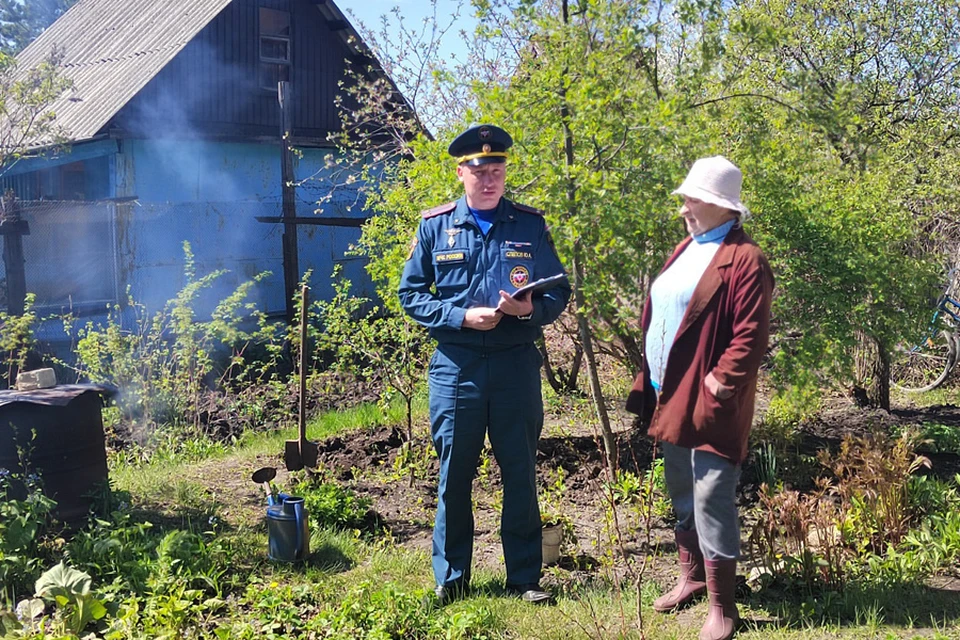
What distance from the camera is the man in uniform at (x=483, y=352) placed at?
4.07m

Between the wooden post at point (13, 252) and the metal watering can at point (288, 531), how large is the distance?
572 cm

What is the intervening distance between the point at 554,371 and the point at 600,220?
136 inches

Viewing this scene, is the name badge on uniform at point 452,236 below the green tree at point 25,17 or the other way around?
below

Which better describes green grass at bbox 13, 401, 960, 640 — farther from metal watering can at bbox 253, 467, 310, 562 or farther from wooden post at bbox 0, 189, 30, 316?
wooden post at bbox 0, 189, 30, 316

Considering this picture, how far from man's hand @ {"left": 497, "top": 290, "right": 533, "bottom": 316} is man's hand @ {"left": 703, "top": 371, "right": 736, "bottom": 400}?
81cm

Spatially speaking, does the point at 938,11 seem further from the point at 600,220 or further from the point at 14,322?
the point at 14,322

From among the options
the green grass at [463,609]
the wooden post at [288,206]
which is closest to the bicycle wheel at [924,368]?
the green grass at [463,609]

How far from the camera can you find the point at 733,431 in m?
3.57

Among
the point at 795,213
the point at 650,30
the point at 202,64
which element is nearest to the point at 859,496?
the point at 795,213

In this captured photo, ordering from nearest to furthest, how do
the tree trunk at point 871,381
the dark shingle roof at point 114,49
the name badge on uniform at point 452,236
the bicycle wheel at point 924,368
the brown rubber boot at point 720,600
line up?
the brown rubber boot at point 720,600
the name badge on uniform at point 452,236
the tree trunk at point 871,381
the bicycle wheel at point 924,368
the dark shingle roof at point 114,49

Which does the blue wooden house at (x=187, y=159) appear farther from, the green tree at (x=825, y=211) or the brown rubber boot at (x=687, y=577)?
the brown rubber boot at (x=687, y=577)

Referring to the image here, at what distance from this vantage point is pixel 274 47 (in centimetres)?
1549

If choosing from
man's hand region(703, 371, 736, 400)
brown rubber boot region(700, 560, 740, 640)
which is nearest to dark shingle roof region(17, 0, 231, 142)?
man's hand region(703, 371, 736, 400)

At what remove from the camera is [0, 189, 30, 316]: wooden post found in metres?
9.02
